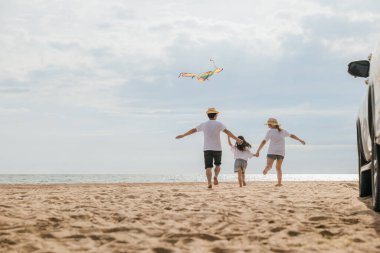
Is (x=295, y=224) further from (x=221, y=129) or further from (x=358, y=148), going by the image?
(x=221, y=129)

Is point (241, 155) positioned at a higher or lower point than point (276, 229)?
higher

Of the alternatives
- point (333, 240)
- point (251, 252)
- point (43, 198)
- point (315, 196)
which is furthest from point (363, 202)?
point (43, 198)

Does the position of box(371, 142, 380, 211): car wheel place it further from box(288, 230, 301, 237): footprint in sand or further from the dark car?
box(288, 230, 301, 237): footprint in sand

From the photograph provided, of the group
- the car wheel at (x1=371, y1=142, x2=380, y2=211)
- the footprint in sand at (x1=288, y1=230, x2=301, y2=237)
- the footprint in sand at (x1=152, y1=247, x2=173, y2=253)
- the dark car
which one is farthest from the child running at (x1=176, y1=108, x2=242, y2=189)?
the footprint in sand at (x1=152, y1=247, x2=173, y2=253)

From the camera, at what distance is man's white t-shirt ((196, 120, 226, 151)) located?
11758 millimetres

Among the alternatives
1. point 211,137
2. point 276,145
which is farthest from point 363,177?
point 276,145

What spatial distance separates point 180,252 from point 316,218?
238cm

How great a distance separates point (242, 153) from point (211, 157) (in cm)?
215

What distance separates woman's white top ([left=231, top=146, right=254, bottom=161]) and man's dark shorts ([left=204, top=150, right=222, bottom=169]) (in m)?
2.03

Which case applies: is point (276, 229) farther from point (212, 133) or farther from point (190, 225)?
point (212, 133)

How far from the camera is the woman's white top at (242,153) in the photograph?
45.5 feet

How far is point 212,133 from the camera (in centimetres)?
1176

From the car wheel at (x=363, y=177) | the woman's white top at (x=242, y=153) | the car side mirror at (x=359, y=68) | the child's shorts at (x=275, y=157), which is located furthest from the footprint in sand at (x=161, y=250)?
the woman's white top at (x=242, y=153)

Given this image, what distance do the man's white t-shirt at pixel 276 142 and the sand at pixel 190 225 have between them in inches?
190
